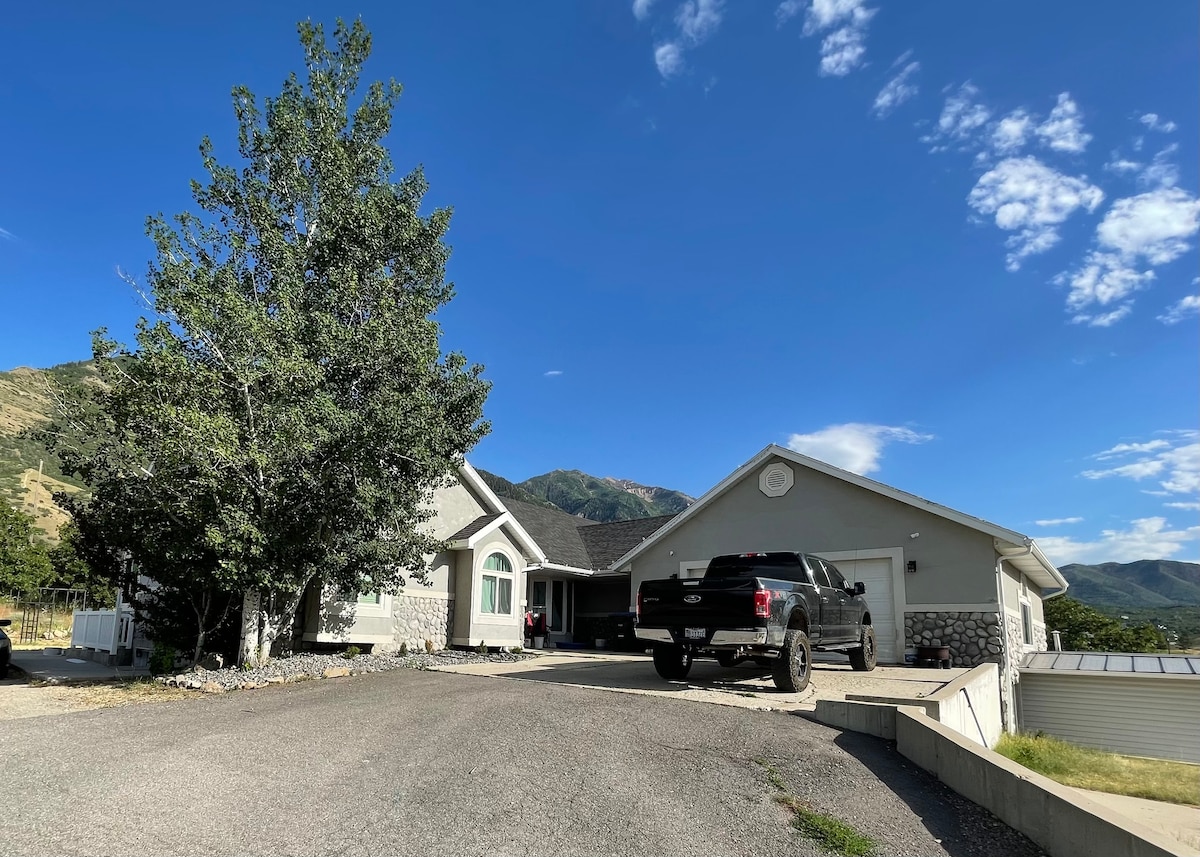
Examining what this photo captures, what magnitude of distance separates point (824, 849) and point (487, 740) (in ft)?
11.6

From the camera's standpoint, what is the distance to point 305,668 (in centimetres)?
1340

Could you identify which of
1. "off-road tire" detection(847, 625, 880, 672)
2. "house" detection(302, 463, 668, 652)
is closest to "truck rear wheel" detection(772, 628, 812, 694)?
"off-road tire" detection(847, 625, 880, 672)

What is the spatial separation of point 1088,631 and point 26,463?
7120 centimetres

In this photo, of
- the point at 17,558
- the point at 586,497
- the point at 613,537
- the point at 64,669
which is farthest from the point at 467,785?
the point at 586,497

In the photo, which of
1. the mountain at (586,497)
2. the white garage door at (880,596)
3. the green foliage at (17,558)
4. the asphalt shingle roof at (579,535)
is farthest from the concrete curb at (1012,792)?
the mountain at (586,497)

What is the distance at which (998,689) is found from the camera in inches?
547

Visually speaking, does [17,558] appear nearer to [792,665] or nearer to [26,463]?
[792,665]

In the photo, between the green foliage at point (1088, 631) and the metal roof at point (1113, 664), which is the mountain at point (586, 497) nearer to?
the green foliage at point (1088, 631)

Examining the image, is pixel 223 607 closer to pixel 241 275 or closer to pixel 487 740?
pixel 241 275

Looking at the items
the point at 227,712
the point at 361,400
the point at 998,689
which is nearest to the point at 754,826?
the point at 227,712

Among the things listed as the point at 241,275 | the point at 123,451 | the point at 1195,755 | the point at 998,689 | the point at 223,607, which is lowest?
the point at 1195,755

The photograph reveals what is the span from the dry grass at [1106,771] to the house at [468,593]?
37.7ft

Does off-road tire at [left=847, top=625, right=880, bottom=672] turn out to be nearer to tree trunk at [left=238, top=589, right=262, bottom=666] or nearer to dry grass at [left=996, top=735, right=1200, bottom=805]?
dry grass at [left=996, top=735, right=1200, bottom=805]

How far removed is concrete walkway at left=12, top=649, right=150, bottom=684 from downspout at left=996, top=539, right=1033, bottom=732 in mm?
17823
